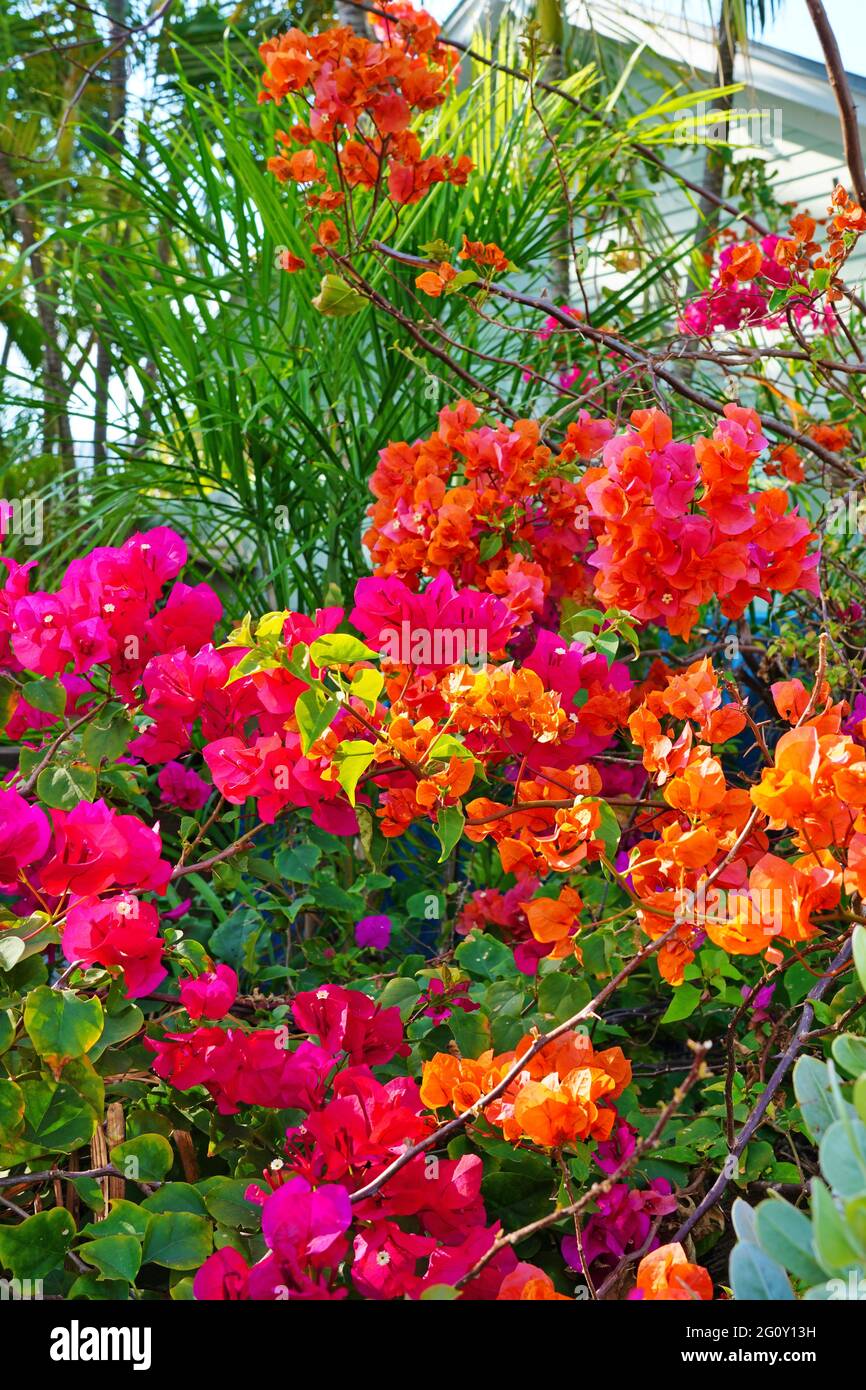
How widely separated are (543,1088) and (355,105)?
112 centimetres

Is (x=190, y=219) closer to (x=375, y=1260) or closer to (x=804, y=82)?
(x=375, y=1260)

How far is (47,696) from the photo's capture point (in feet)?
2.92

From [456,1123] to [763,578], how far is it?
56 centimetres

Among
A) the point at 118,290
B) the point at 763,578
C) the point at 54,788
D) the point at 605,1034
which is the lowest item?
the point at 605,1034

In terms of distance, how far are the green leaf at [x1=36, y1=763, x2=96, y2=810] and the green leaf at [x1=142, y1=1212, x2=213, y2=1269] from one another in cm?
30

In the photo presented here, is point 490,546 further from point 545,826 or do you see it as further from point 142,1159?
point 142,1159

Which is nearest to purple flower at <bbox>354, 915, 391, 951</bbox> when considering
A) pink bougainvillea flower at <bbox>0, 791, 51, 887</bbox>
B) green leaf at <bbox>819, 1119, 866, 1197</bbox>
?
pink bougainvillea flower at <bbox>0, 791, 51, 887</bbox>

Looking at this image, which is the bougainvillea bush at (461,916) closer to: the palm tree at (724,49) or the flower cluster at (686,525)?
the flower cluster at (686,525)

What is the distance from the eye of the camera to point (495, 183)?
1903mm

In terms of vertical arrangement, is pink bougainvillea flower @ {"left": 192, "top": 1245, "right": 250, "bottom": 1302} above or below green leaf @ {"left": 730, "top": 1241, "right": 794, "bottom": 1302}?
below

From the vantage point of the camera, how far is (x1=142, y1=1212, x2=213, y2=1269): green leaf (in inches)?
26.4

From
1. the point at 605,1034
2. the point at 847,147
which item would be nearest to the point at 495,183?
the point at 847,147

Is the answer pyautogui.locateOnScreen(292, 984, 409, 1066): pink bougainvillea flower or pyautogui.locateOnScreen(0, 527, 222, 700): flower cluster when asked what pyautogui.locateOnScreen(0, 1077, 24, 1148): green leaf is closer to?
pyautogui.locateOnScreen(292, 984, 409, 1066): pink bougainvillea flower

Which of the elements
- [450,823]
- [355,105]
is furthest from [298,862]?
[355,105]
